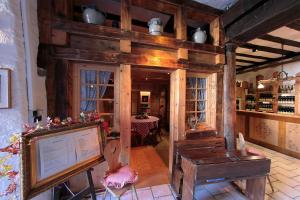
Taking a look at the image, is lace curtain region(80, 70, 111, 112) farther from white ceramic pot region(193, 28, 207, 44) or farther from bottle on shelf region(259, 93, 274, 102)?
bottle on shelf region(259, 93, 274, 102)

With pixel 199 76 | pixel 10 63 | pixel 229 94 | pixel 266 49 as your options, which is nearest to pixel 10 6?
pixel 10 63

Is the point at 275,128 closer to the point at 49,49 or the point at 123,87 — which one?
the point at 123,87

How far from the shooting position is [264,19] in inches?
76.8

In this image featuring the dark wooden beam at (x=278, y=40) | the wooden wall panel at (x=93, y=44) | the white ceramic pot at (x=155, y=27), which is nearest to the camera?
the wooden wall panel at (x=93, y=44)

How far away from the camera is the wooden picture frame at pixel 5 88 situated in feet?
4.28

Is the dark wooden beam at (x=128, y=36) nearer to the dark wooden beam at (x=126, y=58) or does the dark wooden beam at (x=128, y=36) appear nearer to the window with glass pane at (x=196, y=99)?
the dark wooden beam at (x=126, y=58)

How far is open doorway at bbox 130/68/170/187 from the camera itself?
2.80 metres

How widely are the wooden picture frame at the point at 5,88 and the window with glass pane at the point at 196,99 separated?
2.47 metres

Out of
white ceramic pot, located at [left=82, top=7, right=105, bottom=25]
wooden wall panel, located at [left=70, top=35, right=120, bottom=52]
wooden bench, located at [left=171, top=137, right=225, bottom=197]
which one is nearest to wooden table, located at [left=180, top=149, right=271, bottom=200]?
wooden bench, located at [left=171, top=137, right=225, bottom=197]

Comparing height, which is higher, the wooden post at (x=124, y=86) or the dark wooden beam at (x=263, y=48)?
the dark wooden beam at (x=263, y=48)

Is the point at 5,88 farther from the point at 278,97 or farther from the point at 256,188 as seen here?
the point at 278,97

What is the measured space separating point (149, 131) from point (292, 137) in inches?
143

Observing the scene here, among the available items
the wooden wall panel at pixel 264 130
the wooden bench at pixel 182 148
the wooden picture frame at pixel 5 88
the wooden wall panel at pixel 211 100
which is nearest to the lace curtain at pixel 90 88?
the wooden picture frame at pixel 5 88

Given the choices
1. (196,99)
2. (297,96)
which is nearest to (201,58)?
(196,99)
